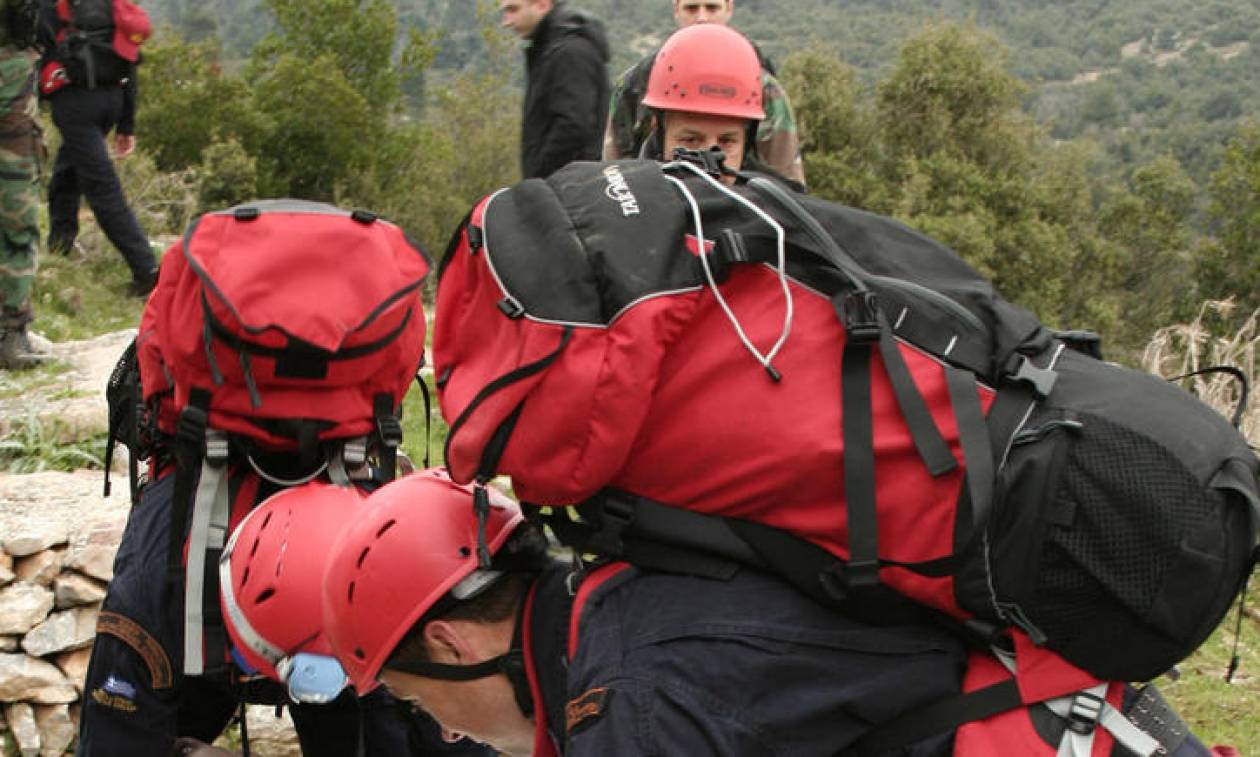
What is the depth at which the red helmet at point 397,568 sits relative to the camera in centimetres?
228

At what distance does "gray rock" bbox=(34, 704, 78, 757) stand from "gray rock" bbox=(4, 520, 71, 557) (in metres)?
0.57

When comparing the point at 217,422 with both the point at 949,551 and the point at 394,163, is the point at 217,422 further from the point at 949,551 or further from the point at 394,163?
the point at 394,163

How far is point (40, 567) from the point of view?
4.59 meters

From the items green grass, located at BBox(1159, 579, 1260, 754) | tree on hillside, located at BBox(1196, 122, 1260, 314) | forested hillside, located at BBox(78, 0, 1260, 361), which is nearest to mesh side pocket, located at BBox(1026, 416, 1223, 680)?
green grass, located at BBox(1159, 579, 1260, 754)

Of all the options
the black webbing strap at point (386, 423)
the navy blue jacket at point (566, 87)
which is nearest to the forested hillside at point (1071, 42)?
the navy blue jacket at point (566, 87)

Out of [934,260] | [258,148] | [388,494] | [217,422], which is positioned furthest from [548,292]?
[258,148]

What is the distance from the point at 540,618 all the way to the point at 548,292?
70cm

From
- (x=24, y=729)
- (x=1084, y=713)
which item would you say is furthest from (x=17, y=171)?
(x=1084, y=713)

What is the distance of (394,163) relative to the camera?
126 ft

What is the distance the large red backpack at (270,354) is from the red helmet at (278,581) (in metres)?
0.15

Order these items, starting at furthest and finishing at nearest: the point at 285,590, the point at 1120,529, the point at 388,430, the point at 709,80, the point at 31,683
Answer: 1. the point at 31,683
2. the point at 709,80
3. the point at 388,430
4. the point at 285,590
5. the point at 1120,529

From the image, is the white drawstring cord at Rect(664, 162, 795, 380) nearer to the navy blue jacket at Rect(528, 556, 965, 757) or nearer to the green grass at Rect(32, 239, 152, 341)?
the navy blue jacket at Rect(528, 556, 965, 757)

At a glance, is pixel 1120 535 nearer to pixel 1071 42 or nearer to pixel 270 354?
pixel 270 354

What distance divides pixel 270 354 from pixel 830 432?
5.19 ft
